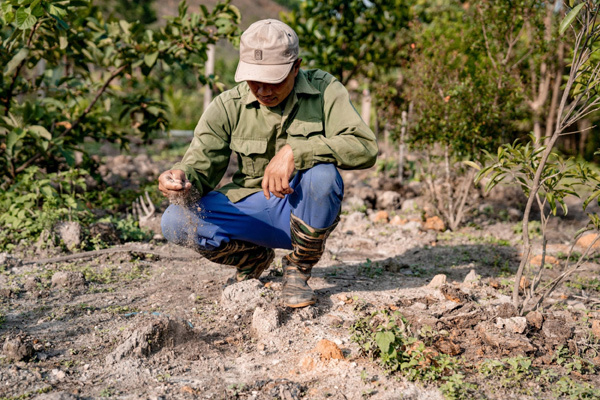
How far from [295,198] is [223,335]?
0.74 meters

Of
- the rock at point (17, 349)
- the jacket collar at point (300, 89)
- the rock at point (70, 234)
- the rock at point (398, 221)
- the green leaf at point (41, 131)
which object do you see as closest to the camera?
the rock at point (17, 349)

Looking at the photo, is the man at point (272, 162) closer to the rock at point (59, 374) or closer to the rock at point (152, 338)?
the rock at point (152, 338)

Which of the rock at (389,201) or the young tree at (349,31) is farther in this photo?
the young tree at (349,31)

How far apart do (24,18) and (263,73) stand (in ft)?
6.05

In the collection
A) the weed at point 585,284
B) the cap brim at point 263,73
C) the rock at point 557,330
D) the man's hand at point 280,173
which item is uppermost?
the cap brim at point 263,73

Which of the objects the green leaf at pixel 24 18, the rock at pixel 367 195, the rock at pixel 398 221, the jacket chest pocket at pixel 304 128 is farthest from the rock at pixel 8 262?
the rock at pixel 367 195

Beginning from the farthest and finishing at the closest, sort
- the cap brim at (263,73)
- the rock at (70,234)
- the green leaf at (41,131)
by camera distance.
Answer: the green leaf at (41,131) → the rock at (70,234) → the cap brim at (263,73)

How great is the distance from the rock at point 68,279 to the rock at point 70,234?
0.62m

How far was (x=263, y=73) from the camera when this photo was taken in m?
2.68

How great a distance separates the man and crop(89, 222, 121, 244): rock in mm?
1340

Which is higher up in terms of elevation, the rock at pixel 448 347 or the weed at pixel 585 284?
the rock at pixel 448 347

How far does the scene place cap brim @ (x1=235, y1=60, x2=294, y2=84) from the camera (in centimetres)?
267

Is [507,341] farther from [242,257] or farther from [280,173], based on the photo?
[242,257]

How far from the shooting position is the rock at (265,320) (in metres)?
2.75
